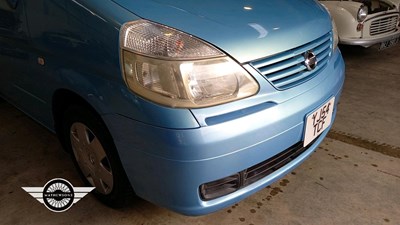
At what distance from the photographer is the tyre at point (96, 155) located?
1.48m

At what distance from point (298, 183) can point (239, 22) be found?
0.98m

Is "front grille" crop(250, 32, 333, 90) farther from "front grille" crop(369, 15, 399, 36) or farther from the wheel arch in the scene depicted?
"front grille" crop(369, 15, 399, 36)

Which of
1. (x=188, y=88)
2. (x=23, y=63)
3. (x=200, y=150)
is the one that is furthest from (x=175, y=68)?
(x=23, y=63)

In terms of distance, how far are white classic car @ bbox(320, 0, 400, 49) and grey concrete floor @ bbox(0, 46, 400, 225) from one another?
124 centimetres

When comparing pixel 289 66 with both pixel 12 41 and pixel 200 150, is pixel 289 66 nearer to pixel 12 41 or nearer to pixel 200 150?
pixel 200 150

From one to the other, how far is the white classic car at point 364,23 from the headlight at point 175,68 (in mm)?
2913

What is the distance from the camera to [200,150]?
120cm

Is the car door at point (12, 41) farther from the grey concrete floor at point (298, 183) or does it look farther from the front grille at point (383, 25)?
the front grille at point (383, 25)

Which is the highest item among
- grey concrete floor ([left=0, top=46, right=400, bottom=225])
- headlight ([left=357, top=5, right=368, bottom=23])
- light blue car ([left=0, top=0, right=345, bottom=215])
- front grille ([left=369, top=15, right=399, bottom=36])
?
light blue car ([left=0, top=0, right=345, bottom=215])

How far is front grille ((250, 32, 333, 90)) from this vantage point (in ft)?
4.36

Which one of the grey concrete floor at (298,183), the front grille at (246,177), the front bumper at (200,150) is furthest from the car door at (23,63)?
the front grille at (246,177)

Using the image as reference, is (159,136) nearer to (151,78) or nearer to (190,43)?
(151,78)

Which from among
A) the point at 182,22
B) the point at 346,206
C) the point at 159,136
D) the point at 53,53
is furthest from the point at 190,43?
the point at 346,206

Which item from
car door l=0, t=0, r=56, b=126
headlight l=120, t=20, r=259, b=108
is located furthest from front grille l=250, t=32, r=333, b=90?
car door l=0, t=0, r=56, b=126
